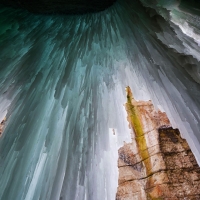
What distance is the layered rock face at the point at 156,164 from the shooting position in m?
1.14

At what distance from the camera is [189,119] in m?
1.35

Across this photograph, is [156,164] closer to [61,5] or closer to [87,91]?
[87,91]

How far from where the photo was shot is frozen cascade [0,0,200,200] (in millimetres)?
1235

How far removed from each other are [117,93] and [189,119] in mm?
514

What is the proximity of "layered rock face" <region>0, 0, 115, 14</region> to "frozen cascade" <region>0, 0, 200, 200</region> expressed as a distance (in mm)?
216

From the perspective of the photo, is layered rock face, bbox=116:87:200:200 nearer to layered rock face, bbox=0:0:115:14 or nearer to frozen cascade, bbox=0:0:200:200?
frozen cascade, bbox=0:0:200:200

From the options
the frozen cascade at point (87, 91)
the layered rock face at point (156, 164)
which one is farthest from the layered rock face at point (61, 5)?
the layered rock face at point (156, 164)

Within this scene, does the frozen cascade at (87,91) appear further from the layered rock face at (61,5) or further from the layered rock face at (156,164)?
the layered rock face at (61,5)

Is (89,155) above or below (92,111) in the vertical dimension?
below

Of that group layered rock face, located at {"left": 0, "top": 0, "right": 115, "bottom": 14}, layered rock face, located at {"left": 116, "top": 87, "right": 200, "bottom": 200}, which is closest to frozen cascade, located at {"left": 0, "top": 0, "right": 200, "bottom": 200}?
layered rock face, located at {"left": 116, "top": 87, "right": 200, "bottom": 200}

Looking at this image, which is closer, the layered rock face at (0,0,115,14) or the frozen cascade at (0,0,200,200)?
the frozen cascade at (0,0,200,200)

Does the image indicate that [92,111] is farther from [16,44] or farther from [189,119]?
[16,44]

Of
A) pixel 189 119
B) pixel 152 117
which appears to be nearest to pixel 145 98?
pixel 152 117

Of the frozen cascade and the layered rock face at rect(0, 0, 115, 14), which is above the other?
the layered rock face at rect(0, 0, 115, 14)
